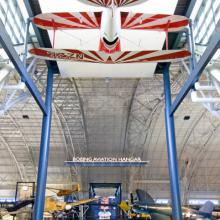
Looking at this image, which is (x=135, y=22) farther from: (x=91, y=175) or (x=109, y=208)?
(x=91, y=175)

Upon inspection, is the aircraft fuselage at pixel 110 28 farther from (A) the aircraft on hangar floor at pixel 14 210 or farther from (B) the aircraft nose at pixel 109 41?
(A) the aircraft on hangar floor at pixel 14 210

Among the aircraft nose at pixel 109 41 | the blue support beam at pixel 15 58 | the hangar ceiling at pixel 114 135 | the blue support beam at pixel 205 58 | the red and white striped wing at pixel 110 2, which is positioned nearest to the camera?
the red and white striped wing at pixel 110 2

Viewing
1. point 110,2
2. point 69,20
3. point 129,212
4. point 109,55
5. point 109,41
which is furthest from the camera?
point 129,212

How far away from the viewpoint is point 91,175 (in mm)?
38062

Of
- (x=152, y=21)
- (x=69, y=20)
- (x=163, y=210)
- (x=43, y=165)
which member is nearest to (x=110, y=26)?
(x=69, y=20)

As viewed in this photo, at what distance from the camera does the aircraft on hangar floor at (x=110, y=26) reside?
24.5 feet

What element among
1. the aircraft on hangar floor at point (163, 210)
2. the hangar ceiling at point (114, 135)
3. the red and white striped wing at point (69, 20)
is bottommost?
the aircraft on hangar floor at point (163, 210)

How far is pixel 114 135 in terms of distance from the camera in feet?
101

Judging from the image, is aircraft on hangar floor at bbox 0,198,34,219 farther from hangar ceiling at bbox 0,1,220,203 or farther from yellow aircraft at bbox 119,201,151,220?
yellow aircraft at bbox 119,201,151,220

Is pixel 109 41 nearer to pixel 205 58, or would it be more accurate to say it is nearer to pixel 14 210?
pixel 205 58

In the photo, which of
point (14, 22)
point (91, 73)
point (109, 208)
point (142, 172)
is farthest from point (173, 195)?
point (142, 172)

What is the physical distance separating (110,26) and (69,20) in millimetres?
1672

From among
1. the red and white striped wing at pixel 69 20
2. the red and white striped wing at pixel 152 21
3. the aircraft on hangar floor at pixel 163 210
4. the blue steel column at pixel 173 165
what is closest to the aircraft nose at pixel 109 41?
the red and white striped wing at pixel 69 20

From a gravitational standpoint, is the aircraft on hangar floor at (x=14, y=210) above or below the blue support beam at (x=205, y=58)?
below
